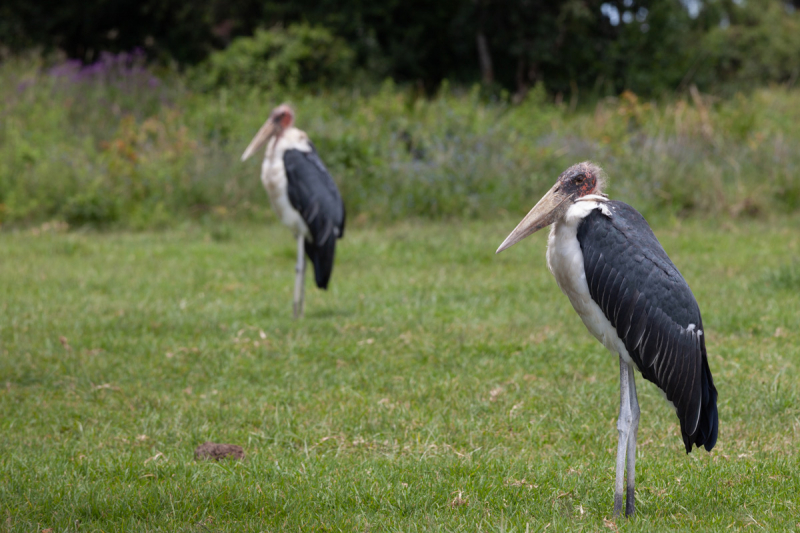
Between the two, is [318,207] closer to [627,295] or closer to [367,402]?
[367,402]

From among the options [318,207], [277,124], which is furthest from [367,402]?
[277,124]

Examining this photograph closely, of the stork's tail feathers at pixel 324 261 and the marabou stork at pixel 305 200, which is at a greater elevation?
the marabou stork at pixel 305 200

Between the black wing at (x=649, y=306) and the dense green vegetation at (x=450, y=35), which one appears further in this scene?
the dense green vegetation at (x=450, y=35)

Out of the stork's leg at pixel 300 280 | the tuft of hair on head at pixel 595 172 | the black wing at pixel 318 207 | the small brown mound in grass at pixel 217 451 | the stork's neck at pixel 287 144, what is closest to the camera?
the tuft of hair on head at pixel 595 172

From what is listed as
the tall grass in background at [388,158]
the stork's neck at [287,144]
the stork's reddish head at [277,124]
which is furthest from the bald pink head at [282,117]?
the tall grass in background at [388,158]

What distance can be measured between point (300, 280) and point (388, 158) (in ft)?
15.8

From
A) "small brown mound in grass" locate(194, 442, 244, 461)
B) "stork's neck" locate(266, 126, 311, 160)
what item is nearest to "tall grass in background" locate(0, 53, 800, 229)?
"stork's neck" locate(266, 126, 311, 160)

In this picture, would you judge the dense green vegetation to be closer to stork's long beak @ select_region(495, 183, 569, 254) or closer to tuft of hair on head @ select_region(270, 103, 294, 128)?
tuft of hair on head @ select_region(270, 103, 294, 128)

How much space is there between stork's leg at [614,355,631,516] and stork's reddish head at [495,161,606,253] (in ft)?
1.97

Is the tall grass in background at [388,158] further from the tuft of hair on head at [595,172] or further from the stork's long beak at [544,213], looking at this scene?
the stork's long beak at [544,213]

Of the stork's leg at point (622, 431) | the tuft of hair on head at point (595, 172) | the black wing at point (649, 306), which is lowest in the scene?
the stork's leg at point (622, 431)

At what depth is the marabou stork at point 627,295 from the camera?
3027 mm

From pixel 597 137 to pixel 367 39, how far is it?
7.93 meters

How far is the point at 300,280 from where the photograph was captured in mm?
6605
